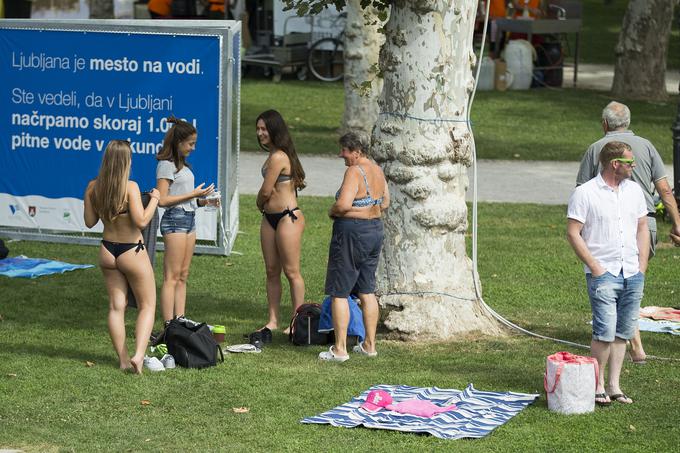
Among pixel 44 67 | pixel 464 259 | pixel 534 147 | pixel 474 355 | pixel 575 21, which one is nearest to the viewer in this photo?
pixel 474 355

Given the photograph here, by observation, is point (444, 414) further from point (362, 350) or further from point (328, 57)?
point (328, 57)

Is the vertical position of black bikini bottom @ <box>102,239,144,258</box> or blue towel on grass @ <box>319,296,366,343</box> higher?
black bikini bottom @ <box>102,239,144,258</box>

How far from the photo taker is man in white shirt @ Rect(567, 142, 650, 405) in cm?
786

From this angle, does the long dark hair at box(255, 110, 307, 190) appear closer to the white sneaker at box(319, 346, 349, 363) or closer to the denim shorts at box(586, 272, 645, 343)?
the white sneaker at box(319, 346, 349, 363)

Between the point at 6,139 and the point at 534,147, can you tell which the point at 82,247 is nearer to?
the point at 6,139

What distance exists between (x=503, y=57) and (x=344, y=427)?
22073 mm

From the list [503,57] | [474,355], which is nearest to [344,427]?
[474,355]

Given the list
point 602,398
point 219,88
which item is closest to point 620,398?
point 602,398

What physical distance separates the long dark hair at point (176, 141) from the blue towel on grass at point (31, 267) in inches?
124

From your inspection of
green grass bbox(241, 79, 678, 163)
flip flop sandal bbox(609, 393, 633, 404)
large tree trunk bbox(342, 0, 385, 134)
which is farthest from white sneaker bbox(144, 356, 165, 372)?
green grass bbox(241, 79, 678, 163)

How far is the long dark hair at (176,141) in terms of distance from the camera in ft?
31.5

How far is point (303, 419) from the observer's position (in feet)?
25.3

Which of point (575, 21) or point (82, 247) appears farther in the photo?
point (575, 21)

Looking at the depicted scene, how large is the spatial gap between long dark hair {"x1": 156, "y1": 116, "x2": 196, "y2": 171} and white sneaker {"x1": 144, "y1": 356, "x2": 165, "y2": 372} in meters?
1.63
